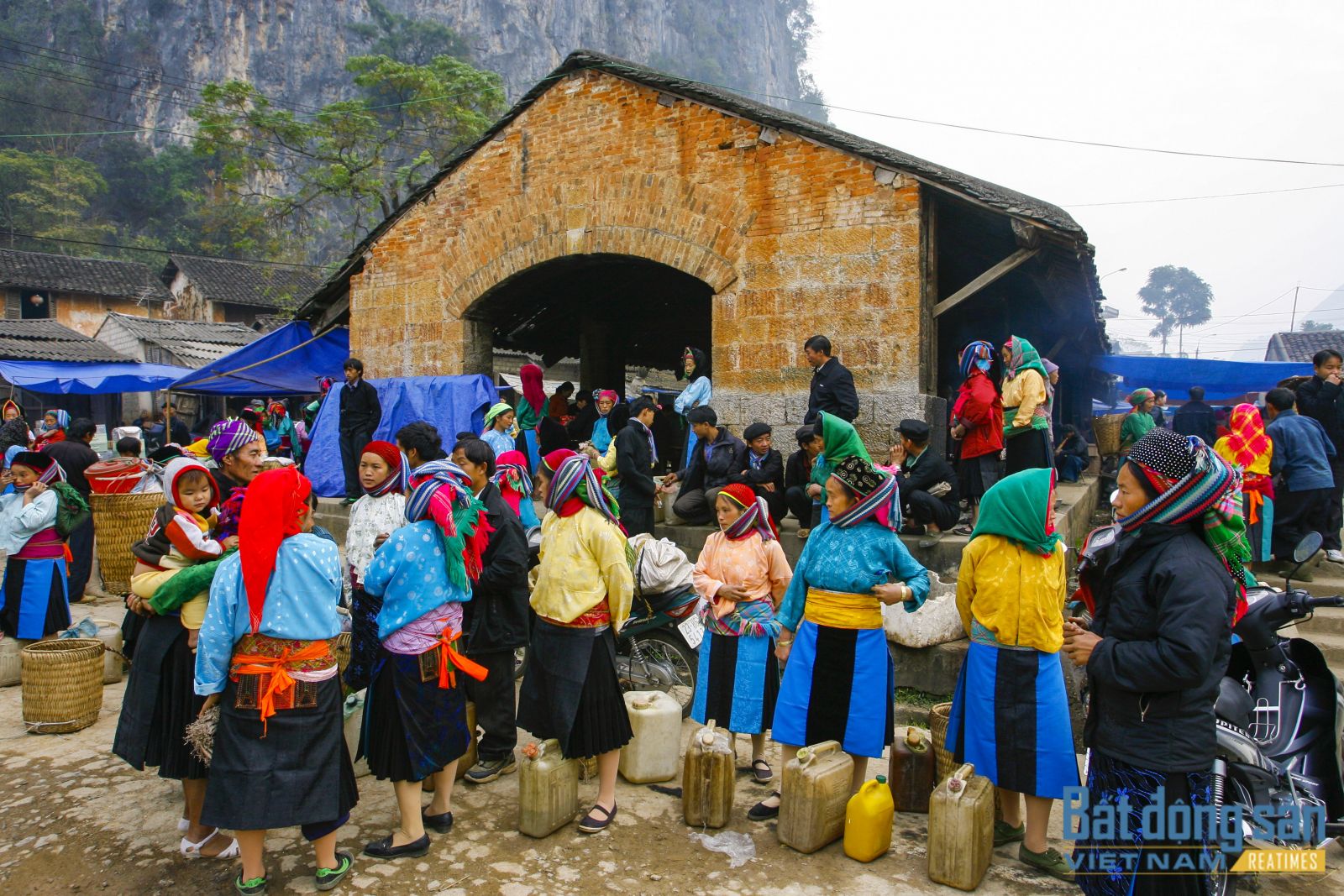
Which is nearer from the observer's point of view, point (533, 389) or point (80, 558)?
point (80, 558)

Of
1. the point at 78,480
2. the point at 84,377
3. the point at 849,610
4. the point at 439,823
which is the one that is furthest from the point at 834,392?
the point at 84,377

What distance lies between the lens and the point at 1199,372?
15.0 metres

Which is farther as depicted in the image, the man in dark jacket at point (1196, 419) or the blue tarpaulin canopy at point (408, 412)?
the man in dark jacket at point (1196, 419)

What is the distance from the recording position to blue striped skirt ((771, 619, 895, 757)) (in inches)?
157

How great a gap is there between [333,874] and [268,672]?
964 millimetres

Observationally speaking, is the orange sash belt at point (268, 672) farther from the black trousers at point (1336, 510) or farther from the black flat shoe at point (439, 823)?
the black trousers at point (1336, 510)

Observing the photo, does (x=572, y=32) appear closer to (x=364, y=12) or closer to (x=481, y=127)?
(x=364, y=12)

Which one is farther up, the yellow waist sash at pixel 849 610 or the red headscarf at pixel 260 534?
the red headscarf at pixel 260 534

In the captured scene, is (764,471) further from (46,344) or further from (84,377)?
(46,344)

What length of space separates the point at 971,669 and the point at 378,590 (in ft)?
8.72

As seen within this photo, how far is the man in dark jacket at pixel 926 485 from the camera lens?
261 inches

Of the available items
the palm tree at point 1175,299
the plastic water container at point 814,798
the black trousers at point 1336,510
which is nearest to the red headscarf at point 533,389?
the plastic water container at point 814,798

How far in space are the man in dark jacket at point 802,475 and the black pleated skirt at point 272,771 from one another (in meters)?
4.40

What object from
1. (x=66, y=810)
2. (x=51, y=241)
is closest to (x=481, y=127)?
(x=51, y=241)
